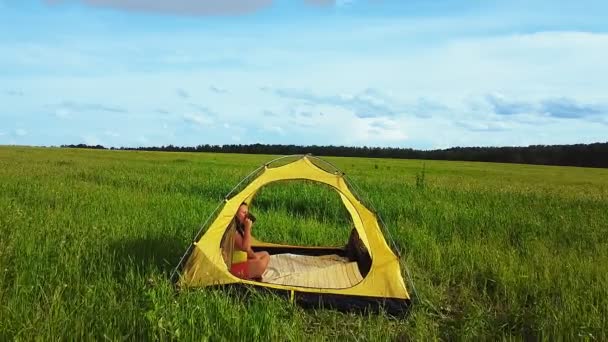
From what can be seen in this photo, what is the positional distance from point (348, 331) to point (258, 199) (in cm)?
826

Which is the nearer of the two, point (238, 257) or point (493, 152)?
point (238, 257)

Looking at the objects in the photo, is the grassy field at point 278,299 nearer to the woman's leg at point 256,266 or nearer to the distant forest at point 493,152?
the woman's leg at point 256,266

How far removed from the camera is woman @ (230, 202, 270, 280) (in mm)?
7215

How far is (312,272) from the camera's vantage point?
24.7 ft

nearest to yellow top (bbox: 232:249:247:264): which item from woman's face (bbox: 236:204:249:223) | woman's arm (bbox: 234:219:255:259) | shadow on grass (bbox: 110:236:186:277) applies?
woman's arm (bbox: 234:219:255:259)

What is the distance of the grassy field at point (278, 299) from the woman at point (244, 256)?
0.87 meters

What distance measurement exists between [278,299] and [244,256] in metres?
1.39

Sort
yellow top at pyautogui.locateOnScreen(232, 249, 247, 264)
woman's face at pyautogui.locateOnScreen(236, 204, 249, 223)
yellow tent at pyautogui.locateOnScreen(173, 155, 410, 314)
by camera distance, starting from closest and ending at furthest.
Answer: yellow tent at pyautogui.locateOnScreen(173, 155, 410, 314) → yellow top at pyautogui.locateOnScreen(232, 249, 247, 264) → woman's face at pyautogui.locateOnScreen(236, 204, 249, 223)

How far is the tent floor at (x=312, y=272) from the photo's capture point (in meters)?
7.20

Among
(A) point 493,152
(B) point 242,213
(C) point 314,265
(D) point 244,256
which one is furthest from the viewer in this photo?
(A) point 493,152

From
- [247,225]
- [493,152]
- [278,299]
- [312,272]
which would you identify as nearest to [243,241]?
[247,225]

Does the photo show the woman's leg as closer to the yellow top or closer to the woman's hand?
the yellow top

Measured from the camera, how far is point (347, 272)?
25.3ft

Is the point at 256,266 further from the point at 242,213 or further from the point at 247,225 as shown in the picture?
the point at 242,213
